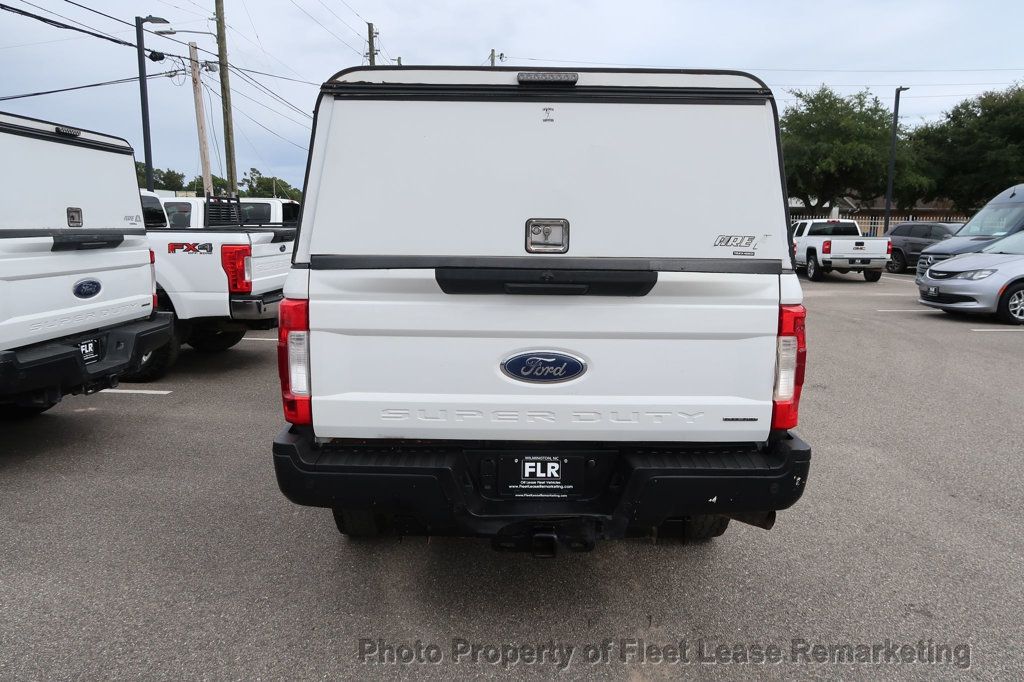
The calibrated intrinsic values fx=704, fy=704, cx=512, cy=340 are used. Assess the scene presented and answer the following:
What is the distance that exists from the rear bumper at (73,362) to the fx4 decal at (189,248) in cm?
125

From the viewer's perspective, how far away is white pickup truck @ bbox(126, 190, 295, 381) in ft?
23.6

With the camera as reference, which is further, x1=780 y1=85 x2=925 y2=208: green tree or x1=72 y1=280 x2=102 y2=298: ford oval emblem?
x1=780 y1=85 x2=925 y2=208: green tree

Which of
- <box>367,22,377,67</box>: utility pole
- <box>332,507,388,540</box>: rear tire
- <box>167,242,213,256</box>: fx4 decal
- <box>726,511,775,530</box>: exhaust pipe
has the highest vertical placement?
<box>367,22,377,67</box>: utility pole

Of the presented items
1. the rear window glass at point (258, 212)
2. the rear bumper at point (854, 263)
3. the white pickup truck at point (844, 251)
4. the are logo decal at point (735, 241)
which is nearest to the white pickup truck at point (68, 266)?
the are logo decal at point (735, 241)

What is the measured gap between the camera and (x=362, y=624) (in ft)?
10.2

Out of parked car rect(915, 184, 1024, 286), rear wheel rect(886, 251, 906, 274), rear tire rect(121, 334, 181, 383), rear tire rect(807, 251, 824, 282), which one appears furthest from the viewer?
rear wheel rect(886, 251, 906, 274)

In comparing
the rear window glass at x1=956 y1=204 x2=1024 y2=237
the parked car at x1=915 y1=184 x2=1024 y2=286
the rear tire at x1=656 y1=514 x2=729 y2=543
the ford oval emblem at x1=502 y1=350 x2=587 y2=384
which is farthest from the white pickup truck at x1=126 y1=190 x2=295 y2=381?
the rear window glass at x1=956 y1=204 x2=1024 y2=237

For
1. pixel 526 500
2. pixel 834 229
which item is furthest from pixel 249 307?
pixel 834 229

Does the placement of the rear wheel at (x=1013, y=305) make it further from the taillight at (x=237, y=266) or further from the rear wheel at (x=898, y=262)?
the rear wheel at (x=898, y=262)

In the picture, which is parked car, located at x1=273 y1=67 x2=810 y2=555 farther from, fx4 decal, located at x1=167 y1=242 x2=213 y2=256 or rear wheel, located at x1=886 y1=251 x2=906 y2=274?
rear wheel, located at x1=886 y1=251 x2=906 y2=274

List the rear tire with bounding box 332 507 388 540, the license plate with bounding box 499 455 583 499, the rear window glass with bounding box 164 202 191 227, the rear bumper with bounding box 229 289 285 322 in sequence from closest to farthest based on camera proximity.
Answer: the license plate with bounding box 499 455 583 499, the rear tire with bounding box 332 507 388 540, the rear bumper with bounding box 229 289 285 322, the rear window glass with bounding box 164 202 191 227

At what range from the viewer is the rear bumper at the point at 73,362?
14.9ft

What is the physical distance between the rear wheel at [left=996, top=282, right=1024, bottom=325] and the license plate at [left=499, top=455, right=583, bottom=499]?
1155 centimetres

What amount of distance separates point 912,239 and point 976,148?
72.1 feet
